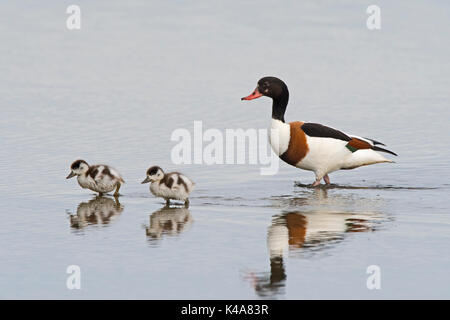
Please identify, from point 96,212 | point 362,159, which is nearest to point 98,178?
point 96,212

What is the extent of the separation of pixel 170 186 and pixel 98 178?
1.01m

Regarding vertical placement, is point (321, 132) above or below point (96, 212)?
above

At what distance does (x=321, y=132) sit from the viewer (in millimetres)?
11539

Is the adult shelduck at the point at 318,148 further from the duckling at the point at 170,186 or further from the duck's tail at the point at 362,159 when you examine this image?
the duckling at the point at 170,186

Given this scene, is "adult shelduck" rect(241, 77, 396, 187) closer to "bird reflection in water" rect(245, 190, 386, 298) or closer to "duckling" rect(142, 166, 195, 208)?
"bird reflection in water" rect(245, 190, 386, 298)

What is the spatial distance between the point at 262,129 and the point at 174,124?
137 cm

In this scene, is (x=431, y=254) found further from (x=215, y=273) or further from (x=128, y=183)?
(x=128, y=183)

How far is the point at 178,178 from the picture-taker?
9.72 m

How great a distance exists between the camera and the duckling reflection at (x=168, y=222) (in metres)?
8.11

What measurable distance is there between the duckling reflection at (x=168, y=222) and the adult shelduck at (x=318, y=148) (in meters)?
2.25

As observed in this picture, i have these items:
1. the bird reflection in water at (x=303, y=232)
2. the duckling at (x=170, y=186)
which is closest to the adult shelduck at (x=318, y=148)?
the bird reflection in water at (x=303, y=232)

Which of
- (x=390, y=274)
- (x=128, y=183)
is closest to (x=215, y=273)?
(x=390, y=274)

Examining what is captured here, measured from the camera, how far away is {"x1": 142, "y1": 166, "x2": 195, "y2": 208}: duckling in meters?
9.63

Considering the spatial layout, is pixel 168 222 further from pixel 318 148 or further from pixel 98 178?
pixel 318 148
